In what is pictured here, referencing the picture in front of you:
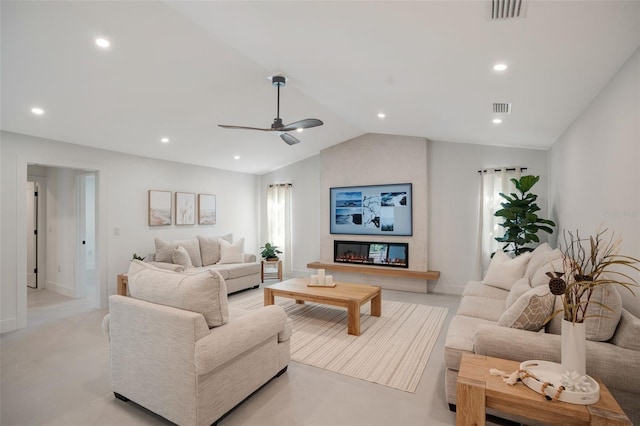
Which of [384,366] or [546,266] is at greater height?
[546,266]

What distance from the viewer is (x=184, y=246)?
5578 mm

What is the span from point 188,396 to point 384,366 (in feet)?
5.71

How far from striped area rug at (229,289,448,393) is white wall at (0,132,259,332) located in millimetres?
2115

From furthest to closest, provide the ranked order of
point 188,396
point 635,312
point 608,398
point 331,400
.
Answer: point 331,400 < point 635,312 < point 188,396 < point 608,398

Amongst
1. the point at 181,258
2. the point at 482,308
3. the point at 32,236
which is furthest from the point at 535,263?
the point at 32,236

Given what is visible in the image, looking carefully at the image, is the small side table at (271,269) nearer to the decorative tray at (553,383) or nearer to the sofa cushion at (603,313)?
the decorative tray at (553,383)

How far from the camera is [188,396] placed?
194 cm

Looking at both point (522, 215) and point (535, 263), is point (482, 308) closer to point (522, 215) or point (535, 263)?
point (535, 263)

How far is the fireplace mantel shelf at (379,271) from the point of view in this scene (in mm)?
5494

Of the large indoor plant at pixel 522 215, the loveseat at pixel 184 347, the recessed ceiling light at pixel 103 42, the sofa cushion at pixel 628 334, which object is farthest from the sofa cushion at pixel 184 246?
the sofa cushion at pixel 628 334

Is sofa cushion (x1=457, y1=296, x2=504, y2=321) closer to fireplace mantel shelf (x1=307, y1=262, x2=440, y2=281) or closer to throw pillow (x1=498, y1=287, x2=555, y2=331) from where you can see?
throw pillow (x1=498, y1=287, x2=555, y2=331)

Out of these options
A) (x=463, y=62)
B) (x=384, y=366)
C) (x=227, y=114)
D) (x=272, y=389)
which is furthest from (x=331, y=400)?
(x=227, y=114)

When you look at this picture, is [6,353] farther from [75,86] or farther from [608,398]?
[608,398]

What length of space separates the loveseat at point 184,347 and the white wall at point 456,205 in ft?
13.7
